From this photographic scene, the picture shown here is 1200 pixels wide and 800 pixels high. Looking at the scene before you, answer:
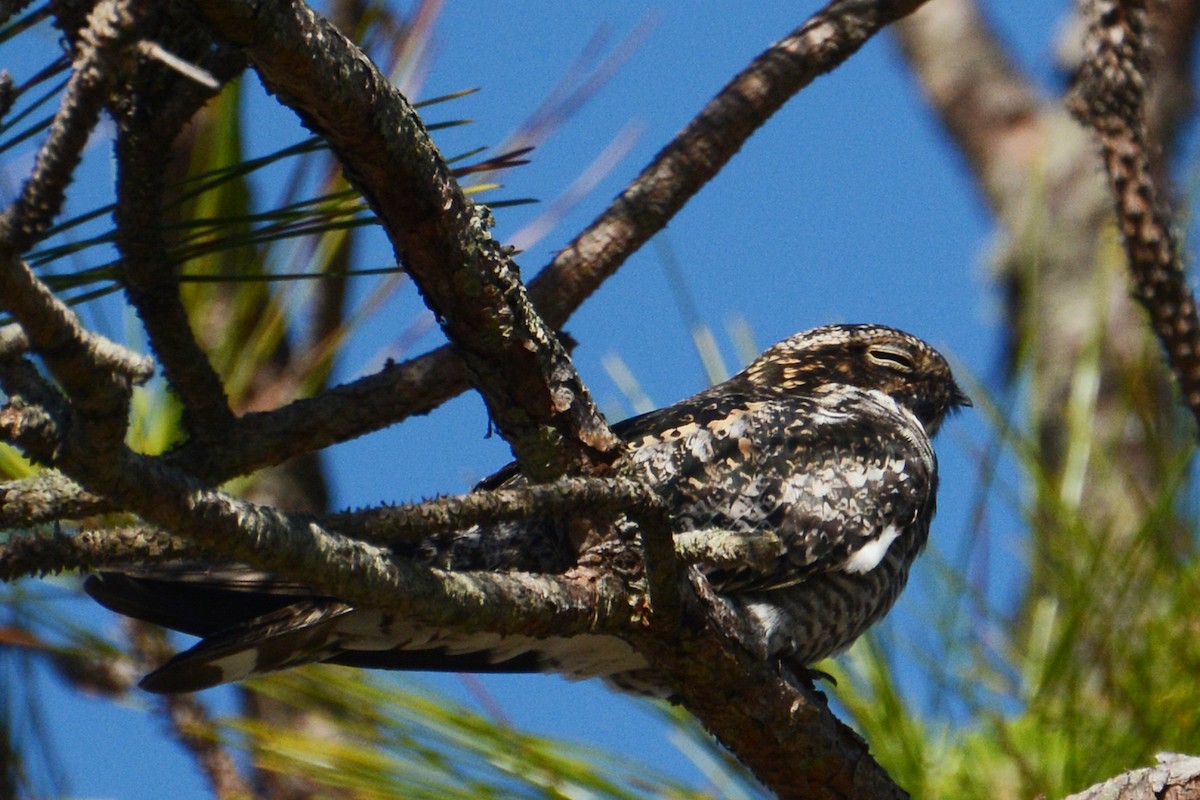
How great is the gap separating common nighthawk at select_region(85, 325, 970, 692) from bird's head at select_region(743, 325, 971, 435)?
39 cm

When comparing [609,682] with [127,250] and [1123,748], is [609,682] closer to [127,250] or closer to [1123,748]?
[1123,748]

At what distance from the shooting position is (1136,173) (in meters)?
2.80

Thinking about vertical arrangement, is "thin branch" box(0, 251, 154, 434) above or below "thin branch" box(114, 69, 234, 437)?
below

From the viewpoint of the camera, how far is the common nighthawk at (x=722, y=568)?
2266 mm

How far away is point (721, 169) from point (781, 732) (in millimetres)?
1003

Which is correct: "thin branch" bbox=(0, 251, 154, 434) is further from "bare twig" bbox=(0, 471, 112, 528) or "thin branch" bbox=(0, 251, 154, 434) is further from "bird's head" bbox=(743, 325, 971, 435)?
"bird's head" bbox=(743, 325, 971, 435)

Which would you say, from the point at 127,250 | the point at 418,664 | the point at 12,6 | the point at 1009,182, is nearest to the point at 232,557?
the point at 12,6

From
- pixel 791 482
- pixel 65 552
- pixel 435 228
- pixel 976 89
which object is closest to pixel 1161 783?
pixel 791 482

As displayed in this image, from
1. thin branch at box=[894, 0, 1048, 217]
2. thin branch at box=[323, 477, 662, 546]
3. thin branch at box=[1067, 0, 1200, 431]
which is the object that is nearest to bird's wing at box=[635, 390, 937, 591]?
thin branch at box=[1067, 0, 1200, 431]

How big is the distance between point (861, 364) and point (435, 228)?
2.29m

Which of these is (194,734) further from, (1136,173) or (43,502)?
(1136,173)

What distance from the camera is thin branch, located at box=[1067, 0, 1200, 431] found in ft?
9.14

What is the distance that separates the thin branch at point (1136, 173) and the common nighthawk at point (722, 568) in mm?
617

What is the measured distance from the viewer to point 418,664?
2.85 metres
